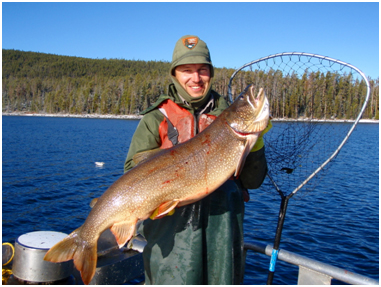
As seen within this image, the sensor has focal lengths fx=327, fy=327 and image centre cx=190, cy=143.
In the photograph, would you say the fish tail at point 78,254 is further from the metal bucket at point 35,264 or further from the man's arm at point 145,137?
the metal bucket at point 35,264

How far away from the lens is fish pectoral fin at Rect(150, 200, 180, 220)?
9.13 ft

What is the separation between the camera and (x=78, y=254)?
9.73ft

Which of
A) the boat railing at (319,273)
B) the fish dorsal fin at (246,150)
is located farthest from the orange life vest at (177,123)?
the boat railing at (319,273)

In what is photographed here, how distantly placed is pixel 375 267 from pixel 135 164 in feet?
29.4

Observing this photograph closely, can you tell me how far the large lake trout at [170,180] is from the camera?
286 centimetres

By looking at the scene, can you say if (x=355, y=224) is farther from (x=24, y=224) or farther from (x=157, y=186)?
(x=24, y=224)

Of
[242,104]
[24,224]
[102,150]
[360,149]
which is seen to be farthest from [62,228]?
[360,149]

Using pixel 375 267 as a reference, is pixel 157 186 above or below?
above

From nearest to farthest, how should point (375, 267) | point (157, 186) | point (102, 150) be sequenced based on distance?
point (157, 186) → point (375, 267) → point (102, 150)

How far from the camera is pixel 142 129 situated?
10.5ft

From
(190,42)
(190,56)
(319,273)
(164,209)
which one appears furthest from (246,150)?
(319,273)

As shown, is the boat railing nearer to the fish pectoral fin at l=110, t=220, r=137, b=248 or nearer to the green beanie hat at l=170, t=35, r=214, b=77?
the fish pectoral fin at l=110, t=220, r=137, b=248

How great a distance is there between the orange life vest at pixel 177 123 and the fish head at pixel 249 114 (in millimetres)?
415

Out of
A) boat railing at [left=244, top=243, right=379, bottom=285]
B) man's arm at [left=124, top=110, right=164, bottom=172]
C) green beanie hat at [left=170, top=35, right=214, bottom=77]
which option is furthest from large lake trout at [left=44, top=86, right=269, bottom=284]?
boat railing at [left=244, top=243, right=379, bottom=285]
